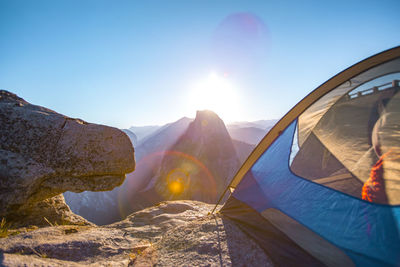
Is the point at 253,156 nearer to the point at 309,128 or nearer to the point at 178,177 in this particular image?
the point at 309,128

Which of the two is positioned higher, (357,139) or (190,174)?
(357,139)

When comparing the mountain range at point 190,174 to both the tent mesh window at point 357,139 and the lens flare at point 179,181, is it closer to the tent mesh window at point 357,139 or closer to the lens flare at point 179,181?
the lens flare at point 179,181

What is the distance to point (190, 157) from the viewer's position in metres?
35.6

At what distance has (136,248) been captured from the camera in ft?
9.33

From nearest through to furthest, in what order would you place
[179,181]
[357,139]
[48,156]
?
[357,139], [48,156], [179,181]

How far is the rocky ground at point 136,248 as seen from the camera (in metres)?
2.10

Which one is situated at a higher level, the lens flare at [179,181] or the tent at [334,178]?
the tent at [334,178]

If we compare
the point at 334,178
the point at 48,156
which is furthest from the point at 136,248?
the point at 334,178

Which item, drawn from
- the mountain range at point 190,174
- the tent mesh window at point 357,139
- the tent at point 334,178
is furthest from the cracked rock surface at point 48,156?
the mountain range at point 190,174

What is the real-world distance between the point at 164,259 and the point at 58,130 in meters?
4.14

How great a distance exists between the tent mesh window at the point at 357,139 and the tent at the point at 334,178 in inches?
0.5

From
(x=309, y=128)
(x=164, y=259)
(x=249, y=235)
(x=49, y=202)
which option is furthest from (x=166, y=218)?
(x=309, y=128)

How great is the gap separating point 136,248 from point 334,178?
3663 millimetres

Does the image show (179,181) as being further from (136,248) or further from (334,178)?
(334,178)
